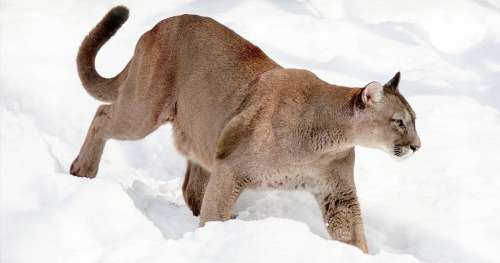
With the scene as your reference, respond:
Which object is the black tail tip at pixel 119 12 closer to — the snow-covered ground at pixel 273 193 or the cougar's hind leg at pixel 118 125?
the cougar's hind leg at pixel 118 125

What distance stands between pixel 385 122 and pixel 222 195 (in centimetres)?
95

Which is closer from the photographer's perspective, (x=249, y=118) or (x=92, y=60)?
(x=249, y=118)

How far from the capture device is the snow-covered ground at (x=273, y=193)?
140 inches

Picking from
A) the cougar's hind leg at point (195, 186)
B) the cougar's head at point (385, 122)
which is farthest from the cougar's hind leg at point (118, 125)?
the cougar's head at point (385, 122)

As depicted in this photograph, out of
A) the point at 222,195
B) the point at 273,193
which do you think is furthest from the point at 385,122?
the point at 273,193

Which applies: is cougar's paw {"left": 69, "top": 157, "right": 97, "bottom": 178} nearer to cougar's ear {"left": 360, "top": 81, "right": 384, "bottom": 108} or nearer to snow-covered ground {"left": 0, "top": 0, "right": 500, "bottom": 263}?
snow-covered ground {"left": 0, "top": 0, "right": 500, "bottom": 263}

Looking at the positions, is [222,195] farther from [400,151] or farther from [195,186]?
[195,186]

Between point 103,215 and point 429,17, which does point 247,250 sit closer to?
point 103,215

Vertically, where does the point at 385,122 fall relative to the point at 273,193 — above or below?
above

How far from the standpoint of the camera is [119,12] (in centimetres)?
585

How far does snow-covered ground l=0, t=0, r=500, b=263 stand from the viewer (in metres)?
3.56

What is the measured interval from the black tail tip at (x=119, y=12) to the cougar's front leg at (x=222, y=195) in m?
1.62

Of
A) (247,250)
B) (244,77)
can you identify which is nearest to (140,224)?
(247,250)

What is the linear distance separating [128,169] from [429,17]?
12.8ft
